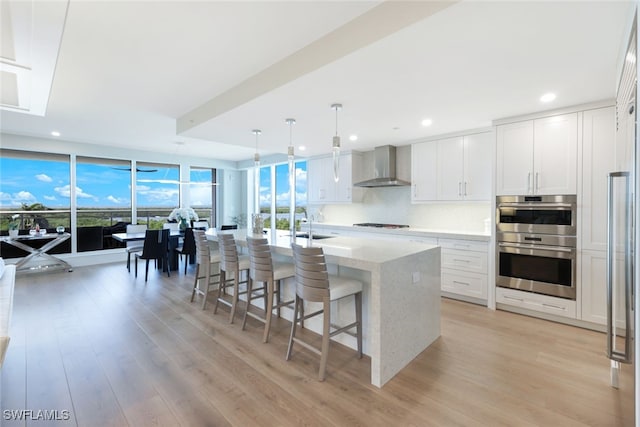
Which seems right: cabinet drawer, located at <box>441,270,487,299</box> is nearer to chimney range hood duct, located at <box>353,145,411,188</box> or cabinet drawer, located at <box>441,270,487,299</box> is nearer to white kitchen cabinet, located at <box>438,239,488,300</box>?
white kitchen cabinet, located at <box>438,239,488,300</box>

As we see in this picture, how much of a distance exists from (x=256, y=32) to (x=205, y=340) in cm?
277

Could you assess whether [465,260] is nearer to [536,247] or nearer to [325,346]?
[536,247]

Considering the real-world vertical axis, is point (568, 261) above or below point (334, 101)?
below

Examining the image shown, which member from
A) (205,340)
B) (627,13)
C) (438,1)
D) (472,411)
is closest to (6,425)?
(205,340)

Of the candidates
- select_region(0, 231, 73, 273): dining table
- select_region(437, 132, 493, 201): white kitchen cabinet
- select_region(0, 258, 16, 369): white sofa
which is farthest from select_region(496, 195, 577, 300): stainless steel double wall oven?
select_region(0, 231, 73, 273): dining table

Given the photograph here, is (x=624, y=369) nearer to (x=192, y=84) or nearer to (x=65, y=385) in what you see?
(x=65, y=385)

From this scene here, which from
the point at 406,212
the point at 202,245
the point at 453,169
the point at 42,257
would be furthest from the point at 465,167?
the point at 42,257

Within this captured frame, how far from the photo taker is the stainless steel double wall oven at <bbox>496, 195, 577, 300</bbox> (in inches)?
129

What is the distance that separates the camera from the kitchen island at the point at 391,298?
2195 millimetres

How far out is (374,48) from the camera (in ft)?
6.77

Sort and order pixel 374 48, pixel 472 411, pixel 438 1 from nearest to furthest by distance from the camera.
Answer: pixel 438 1, pixel 472 411, pixel 374 48

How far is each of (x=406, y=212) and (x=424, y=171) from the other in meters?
0.91

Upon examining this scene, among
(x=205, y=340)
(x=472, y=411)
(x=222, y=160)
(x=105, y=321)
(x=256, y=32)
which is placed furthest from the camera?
(x=222, y=160)

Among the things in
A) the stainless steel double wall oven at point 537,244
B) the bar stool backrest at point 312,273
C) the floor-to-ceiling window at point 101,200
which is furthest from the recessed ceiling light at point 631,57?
the floor-to-ceiling window at point 101,200
